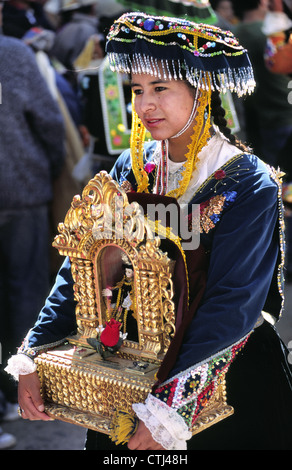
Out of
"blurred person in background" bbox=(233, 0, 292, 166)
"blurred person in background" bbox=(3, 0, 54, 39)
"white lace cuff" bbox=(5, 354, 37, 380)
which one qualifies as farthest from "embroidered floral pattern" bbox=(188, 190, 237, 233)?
"blurred person in background" bbox=(233, 0, 292, 166)

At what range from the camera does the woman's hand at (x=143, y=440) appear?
1486 millimetres

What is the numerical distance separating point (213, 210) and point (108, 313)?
394 mm

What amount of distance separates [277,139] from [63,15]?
2373mm

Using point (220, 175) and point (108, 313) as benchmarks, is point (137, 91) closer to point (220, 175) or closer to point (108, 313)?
point (220, 175)

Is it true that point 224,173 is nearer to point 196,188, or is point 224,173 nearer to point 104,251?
point 196,188

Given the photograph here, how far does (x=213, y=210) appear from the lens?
5.41ft

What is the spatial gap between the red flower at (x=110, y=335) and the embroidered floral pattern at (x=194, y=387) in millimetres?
200

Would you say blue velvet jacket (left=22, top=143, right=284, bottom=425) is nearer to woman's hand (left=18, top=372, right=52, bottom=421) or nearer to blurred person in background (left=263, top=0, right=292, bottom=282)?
woman's hand (left=18, top=372, right=52, bottom=421)

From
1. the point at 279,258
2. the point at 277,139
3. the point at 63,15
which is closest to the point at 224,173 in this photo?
the point at 279,258

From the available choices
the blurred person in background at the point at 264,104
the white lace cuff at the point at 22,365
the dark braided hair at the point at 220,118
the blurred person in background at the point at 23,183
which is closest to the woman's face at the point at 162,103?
the dark braided hair at the point at 220,118

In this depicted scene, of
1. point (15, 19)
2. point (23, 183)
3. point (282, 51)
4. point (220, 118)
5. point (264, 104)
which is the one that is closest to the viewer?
point (220, 118)

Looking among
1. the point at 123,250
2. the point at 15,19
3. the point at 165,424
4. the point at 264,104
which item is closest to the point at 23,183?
the point at 15,19

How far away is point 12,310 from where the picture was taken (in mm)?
3557
